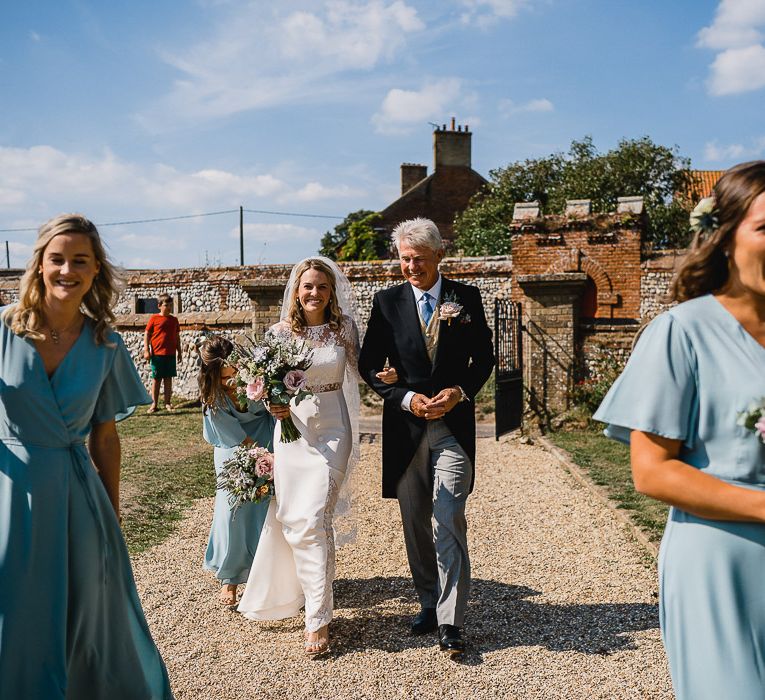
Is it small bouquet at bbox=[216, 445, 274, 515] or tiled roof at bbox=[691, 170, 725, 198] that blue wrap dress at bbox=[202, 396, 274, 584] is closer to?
small bouquet at bbox=[216, 445, 274, 515]

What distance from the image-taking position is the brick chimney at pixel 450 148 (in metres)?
37.4

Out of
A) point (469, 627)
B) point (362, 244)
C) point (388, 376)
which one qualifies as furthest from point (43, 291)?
point (362, 244)

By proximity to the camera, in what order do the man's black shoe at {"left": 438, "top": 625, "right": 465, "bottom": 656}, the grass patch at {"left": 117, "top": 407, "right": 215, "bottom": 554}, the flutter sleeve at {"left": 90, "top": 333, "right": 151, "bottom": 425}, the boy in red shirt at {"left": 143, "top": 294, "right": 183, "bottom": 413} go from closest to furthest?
the flutter sleeve at {"left": 90, "top": 333, "right": 151, "bottom": 425}, the man's black shoe at {"left": 438, "top": 625, "right": 465, "bottom": 656}, the grass patch at {"left": 117, "top": 407, "right": 215, "bottom": 554}, the boy in red shirt at {"left": 143, "top": 294, "right": 183, "bottom": 413}

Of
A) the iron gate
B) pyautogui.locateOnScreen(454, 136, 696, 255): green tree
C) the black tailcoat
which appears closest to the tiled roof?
pyautogui.locateOnScreen(454, 136, 696, 255): green tree

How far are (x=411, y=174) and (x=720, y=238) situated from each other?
124ft

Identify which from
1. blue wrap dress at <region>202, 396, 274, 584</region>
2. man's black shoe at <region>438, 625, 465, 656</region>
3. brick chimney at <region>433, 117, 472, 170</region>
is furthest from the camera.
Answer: brick chimney at <region>433, 117, 472, 170</region>

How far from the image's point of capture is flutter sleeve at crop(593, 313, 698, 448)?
2096 millimetres

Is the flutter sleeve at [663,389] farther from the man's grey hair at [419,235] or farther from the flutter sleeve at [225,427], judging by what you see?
the flutter sleeve at [225,427]

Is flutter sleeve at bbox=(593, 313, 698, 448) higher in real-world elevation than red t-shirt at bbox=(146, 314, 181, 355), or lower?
higher

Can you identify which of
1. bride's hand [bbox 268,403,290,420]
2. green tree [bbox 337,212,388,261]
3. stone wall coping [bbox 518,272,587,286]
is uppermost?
green tree [bbox 337,212,388,261]

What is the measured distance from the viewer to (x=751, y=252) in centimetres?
211

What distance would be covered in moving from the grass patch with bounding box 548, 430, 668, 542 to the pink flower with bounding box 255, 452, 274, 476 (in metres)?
3.30

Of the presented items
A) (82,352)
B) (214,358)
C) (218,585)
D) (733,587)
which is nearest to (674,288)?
(733,587)

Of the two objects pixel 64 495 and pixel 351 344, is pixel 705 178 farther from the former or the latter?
pixel 64 495
